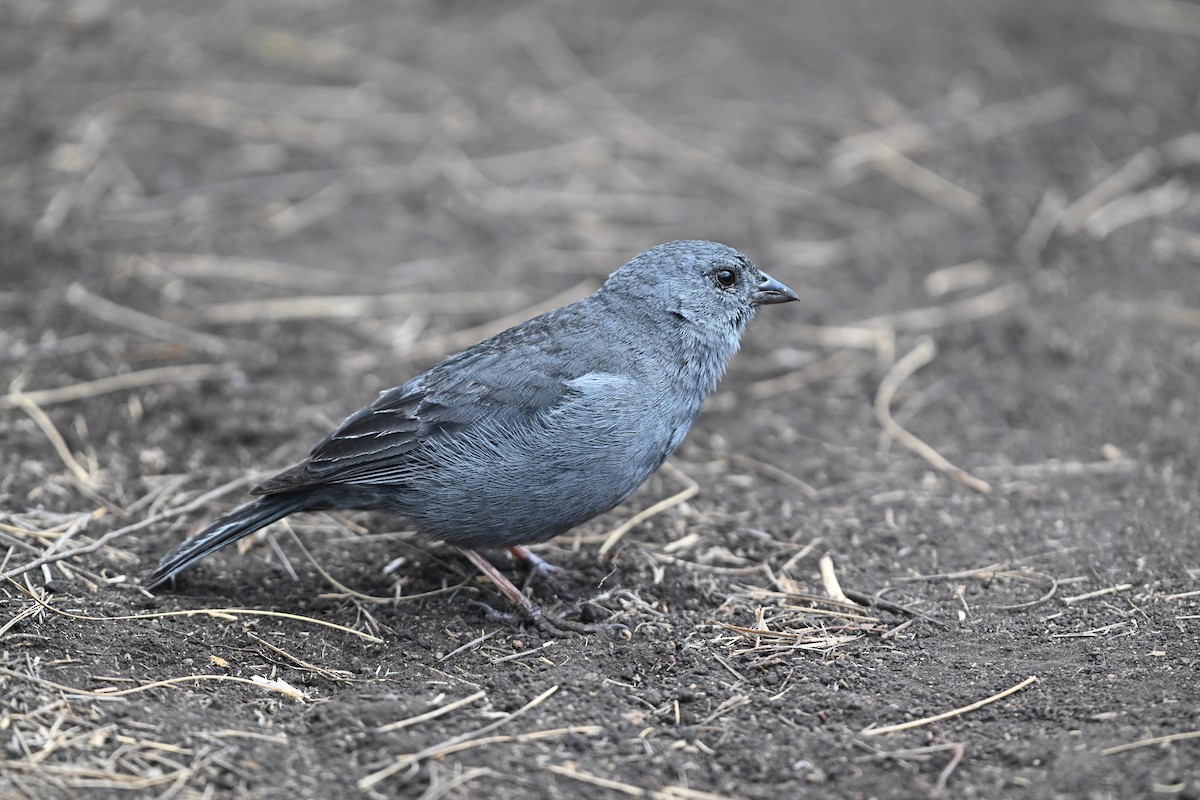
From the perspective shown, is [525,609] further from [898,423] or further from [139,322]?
[139,322]

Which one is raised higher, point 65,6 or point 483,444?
point 65,6

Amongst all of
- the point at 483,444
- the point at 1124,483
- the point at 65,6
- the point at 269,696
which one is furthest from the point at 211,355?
the point at 65,6

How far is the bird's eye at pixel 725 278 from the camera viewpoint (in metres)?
4.77

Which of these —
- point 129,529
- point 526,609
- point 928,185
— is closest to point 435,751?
point 526,609

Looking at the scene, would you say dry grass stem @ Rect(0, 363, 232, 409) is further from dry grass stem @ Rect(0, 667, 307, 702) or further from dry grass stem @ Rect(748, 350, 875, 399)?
dry grass stem @ Rect(748, 350, 875, 399)

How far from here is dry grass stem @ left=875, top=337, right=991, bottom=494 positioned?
5.43 metres

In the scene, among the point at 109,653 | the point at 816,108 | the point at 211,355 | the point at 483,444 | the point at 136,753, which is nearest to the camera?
the point at 136,753

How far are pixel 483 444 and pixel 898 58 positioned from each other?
6.63 meters

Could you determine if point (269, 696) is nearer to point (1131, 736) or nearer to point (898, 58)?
point (1131, 736)

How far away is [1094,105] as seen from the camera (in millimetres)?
9008

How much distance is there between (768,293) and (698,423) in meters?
1.28

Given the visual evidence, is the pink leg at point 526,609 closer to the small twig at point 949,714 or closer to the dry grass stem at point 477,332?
the small twig at point 949,714

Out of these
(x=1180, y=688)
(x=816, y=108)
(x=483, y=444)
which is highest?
(x=816, y=108)

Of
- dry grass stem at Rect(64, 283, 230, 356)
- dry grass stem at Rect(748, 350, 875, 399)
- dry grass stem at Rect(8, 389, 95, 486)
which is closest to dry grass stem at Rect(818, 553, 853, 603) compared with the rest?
dry grass stem at Rect(748, 350, 875, 399)
